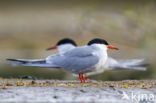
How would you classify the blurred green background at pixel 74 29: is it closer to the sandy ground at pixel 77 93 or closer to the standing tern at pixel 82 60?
the standing tern at pixel 82 60

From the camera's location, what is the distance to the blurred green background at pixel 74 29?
25.8ft

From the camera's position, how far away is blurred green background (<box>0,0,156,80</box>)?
7866mm

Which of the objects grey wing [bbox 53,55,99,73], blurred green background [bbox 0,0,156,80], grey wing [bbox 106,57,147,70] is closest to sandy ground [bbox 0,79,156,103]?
grey wing [bbox 53,55,99,73]

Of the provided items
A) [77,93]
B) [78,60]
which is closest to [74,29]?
[78,60]

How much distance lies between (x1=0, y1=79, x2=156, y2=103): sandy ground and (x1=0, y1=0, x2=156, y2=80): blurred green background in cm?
251

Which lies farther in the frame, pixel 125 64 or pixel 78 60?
pixel 125 64

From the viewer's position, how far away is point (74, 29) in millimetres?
11070

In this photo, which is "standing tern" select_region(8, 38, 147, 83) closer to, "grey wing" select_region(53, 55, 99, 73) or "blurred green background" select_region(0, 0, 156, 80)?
"grey wing" select_region(53, 55, 99, 73)

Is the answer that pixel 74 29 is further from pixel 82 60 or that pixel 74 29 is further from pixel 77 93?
pixel 77 93

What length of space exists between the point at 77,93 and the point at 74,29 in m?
7.14

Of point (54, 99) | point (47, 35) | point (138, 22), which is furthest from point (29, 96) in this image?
point (47, 35)

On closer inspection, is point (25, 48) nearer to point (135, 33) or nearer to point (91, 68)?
point (135, 33)

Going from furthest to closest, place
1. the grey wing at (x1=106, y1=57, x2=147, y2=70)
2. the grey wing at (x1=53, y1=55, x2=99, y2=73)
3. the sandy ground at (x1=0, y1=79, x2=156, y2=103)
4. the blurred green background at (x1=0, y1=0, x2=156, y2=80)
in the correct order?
the blurred green background at (x1=0, y1=0, x2=156, y2=80) → the grey wing at (x1=106, y1=57, x2=147, y2=70) → the grey wing at (x1=53, y1=55, x2=99, y2=73) → the sandy ground at (x1=0, y1=79, x2=156, y2=103)

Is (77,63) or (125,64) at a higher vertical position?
(125,64)
